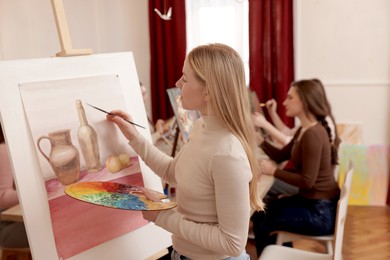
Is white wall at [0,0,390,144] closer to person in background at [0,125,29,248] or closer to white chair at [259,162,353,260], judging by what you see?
person in background at [0,125,29,248]

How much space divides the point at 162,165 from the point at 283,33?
2.58m

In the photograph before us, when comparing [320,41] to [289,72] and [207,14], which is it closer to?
[289,72]

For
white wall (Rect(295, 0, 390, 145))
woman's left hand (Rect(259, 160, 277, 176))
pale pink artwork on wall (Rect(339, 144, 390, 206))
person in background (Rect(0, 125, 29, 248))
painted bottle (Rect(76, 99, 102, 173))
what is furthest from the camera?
pale pink artwork on wall (Rect(339, 144, 390, 206))

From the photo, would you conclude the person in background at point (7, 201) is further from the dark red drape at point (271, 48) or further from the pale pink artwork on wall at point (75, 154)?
the dark red drape at point (271, 48)

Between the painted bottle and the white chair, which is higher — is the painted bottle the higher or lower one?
the higher one

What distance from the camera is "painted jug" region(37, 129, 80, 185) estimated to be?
1265 millimetres

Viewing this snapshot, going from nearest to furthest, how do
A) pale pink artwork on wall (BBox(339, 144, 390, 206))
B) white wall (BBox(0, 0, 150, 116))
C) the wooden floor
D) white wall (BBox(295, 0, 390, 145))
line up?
1. the wooden floor
2. white wall (BBox(0, 0, 150, 116))
3. white wall (BBox(295, 0, 390, 145))
4. pale pink artwork on wall (BBox(339, 144, 390, 206))

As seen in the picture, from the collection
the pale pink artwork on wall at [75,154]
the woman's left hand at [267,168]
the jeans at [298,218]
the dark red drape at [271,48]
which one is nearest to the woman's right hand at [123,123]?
the pale pink artwork on wall at [75,154]

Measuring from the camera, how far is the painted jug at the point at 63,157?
1265 mm

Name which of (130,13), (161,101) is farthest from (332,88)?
(130,13)

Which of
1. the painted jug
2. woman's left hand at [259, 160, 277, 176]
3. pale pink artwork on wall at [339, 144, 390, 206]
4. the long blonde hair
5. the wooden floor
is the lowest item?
the wooden floor

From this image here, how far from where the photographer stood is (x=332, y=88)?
12.3 ft

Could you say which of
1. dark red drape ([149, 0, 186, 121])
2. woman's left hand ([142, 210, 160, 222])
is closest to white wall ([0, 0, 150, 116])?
dark red drape ([149, 0, 186, 121])

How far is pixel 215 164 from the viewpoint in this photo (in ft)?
3.60
